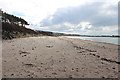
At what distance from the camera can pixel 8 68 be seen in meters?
6.27

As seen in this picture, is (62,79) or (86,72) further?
(86,72)

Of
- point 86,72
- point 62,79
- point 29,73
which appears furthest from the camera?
point 86,72

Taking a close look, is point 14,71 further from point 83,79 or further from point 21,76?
point 83,79

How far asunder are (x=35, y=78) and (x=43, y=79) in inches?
14.2

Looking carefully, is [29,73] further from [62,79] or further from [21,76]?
[62,79]

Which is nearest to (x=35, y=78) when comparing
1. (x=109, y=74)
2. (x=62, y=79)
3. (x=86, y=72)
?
(x=62, y=79)

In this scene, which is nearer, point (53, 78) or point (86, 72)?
point (53, 78)

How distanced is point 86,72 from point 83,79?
0.89 m

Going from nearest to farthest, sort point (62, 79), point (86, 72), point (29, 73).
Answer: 1. point (62, 79)
2. point (29, 73)
3. point (86, 72)

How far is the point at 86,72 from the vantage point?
5.97 metres

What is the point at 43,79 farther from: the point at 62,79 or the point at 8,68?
the point at 8,68

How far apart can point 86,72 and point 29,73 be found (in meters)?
2.90

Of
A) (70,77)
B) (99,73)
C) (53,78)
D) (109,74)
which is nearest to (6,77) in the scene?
(53,78)

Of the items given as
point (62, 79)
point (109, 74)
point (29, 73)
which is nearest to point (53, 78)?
point (62, 79)
